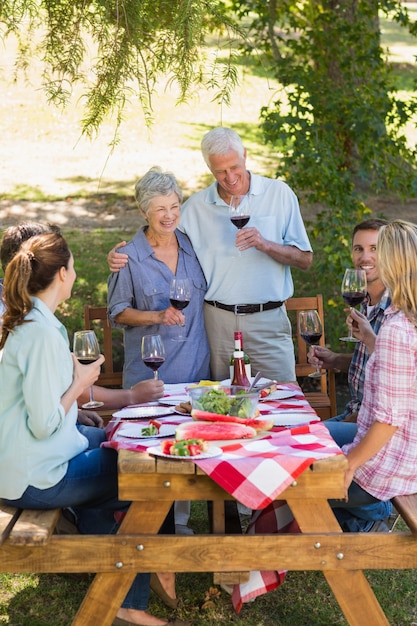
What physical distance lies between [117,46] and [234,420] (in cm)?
206

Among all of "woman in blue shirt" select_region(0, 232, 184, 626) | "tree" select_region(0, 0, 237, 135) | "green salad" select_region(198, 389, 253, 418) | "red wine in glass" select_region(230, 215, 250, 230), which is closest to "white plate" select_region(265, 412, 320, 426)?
"green salad" select_region(198, 389, 253, 418)

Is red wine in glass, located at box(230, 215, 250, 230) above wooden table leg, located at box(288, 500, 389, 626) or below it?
above

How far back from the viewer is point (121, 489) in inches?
119

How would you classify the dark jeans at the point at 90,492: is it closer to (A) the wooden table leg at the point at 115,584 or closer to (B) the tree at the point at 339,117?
(A) the wooden table leg at the point at 115,584

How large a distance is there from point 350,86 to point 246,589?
4.57 m

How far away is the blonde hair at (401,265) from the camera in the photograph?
321 cm

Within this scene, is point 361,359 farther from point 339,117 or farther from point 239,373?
point 339,117

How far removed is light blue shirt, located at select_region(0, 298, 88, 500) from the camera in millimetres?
3107

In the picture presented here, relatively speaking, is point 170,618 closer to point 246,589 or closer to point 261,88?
point 246,589

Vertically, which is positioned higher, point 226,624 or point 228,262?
point 228,262

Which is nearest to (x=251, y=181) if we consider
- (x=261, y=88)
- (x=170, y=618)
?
(x=170, y=618)

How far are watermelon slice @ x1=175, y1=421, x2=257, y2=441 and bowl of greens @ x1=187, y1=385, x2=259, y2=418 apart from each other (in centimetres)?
11

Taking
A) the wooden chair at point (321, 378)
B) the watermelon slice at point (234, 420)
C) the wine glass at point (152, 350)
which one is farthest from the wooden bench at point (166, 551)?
the wooden chair at point (321, 378)

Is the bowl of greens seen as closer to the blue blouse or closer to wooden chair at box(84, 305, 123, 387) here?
the blue blouse
